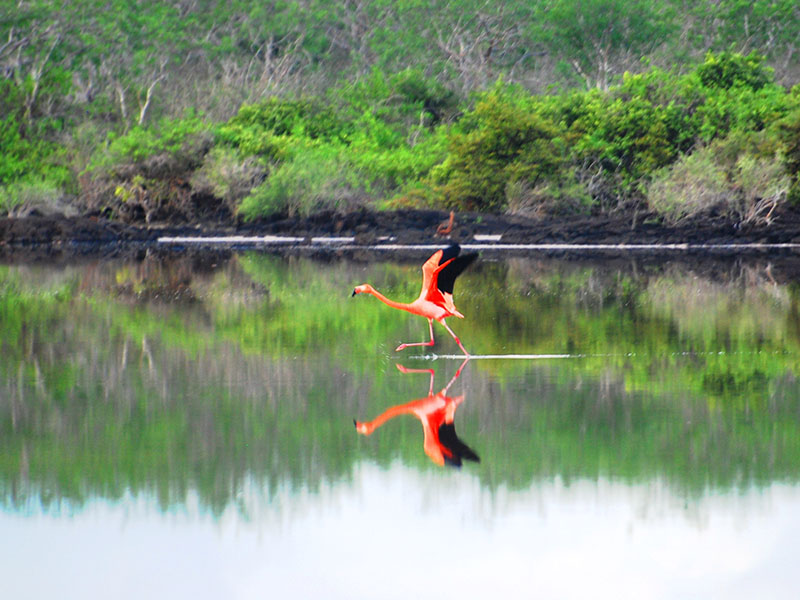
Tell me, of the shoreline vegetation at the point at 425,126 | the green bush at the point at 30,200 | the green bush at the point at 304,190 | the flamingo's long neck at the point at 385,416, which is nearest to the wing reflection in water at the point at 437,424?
the flamingo's long neck at the point at 385,416

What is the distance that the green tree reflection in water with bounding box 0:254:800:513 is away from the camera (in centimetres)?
720

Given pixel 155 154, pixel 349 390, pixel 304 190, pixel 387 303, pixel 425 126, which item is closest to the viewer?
pixel 349 390

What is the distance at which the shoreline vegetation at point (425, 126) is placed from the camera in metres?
34.8

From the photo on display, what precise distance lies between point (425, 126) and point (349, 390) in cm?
3881

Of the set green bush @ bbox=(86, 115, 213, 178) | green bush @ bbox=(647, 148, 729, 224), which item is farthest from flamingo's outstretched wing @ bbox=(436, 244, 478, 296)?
green bush @ bbox=(86, 115, 213, 178)

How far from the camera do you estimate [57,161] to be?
43031 mm

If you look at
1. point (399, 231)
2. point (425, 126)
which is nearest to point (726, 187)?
point (399, 231)

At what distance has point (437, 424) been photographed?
333 inches

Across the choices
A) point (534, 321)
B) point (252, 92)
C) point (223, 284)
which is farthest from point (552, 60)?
point (534, 321)

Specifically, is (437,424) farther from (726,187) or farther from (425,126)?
(425,126)

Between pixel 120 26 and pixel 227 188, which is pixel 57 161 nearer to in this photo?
pixel 227 188

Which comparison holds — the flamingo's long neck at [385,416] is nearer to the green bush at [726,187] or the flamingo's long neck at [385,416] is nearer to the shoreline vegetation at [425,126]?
the shoreline vegetation at [425,126]

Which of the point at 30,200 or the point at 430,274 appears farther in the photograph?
the point at 30,200

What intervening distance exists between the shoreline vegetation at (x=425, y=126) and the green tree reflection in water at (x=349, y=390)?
1688 centimetres
